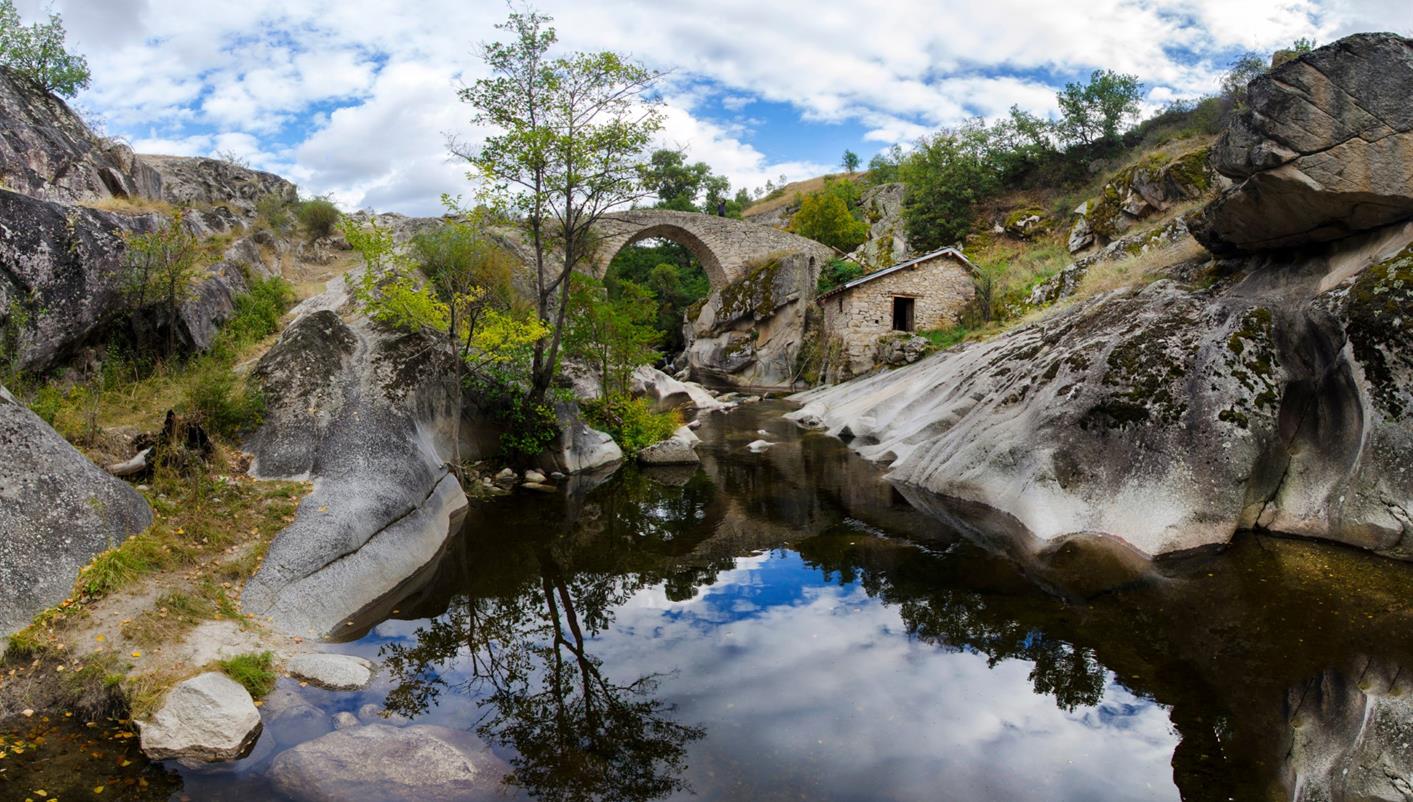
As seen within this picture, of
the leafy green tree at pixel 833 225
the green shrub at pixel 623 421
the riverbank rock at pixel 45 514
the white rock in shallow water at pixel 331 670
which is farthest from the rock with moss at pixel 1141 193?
the riverbank rock at pixel 45 514

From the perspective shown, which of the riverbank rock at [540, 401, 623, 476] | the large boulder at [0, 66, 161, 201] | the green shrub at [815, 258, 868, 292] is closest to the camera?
the large boulder at [0, 66, 161, 201]

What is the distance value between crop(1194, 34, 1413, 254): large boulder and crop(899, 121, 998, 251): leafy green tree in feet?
88.9

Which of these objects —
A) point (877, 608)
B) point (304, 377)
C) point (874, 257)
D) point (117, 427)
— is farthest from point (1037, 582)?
point (874, 257)

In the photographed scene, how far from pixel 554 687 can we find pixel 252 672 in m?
2.49

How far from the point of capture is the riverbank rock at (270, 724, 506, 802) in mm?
5004

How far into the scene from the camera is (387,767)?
525 cm

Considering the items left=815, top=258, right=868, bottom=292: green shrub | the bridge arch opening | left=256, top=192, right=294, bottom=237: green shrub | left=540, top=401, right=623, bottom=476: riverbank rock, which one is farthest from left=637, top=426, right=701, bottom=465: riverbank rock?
left=815, top=258, right=868, bottom=292: green shrub

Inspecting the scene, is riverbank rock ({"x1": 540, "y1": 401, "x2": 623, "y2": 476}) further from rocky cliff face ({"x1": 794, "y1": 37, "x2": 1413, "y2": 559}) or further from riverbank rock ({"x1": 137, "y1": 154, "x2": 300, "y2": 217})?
riverbank rock ({"x1": 137, "y1": 154, "x2": 300, "y2": 217})

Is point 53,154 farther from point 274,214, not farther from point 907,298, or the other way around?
point 907,298

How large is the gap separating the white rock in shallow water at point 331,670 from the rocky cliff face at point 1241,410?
823 centimetres

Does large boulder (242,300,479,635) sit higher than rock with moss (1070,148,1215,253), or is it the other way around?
rock with moss (1070,148,1215,253)

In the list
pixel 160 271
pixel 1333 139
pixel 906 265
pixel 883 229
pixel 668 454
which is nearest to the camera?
pixel 1333 139

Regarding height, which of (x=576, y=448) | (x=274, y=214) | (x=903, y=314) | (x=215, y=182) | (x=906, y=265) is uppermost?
(x=215, y=182)

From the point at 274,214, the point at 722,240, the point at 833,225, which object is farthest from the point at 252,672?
the point at 833,225
